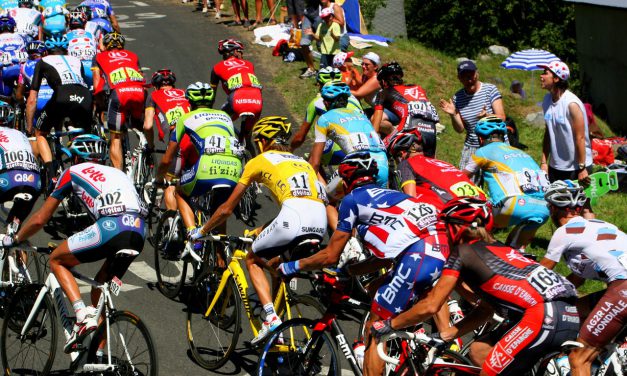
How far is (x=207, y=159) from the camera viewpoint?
1003cm

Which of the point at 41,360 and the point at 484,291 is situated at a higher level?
the point at 484,291

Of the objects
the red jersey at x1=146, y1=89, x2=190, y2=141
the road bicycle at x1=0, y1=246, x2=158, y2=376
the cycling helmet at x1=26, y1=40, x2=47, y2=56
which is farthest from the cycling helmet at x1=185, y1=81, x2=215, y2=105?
the cycling helmet at x1=26, y1=40, x2=47, y2=56

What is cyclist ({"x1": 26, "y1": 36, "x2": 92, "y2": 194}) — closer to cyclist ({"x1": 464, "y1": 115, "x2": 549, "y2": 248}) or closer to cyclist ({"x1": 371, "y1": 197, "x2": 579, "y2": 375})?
cyclist ({"x1": 464, "y1": 115, "x2": 549, "y2": 248})

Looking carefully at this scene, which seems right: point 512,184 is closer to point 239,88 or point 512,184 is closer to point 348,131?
point 348,131

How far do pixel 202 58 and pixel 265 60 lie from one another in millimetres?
1718

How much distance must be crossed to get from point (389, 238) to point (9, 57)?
10.4 m

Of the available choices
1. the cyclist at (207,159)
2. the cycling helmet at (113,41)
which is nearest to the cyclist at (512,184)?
the cyclist at (207,159)

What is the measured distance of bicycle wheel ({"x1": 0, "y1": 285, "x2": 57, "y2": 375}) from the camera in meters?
8.17

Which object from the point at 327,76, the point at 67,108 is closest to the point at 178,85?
the point at 67,108

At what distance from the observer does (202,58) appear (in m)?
22.3

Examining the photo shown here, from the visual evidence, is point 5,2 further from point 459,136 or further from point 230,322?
point 230,322

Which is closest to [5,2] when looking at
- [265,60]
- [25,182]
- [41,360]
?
[265,60]

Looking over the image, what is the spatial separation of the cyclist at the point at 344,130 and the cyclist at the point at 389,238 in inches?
106

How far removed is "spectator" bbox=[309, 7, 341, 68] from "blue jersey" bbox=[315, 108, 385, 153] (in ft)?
25.1
